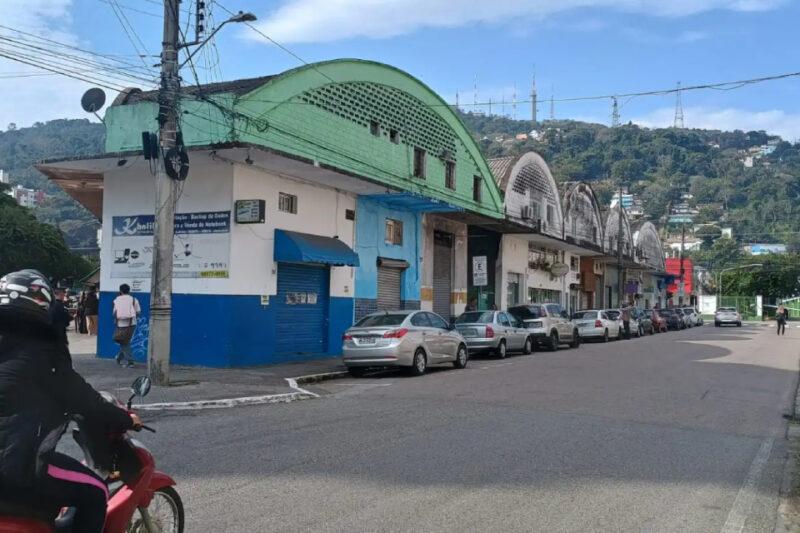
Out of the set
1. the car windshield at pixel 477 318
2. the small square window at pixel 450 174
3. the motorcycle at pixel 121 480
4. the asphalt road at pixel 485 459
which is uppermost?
the small square window at pixel 450 174

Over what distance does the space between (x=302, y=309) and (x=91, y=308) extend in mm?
10140

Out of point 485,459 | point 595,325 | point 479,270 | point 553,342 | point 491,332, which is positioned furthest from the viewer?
point 595,325

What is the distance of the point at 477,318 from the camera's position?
22.5 metres

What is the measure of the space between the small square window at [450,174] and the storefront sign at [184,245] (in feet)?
41.8

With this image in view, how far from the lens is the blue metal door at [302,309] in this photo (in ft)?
61.3

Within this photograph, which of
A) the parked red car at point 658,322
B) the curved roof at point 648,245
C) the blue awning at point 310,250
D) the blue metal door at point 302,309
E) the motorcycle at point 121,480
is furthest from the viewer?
the curved roof at point 648,245

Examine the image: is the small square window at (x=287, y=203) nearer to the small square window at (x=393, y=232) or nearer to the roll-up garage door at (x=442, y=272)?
the small square window at (x=393, y=232)

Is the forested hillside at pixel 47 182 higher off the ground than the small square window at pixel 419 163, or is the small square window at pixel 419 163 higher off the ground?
the forested hillside at pixel 47 182

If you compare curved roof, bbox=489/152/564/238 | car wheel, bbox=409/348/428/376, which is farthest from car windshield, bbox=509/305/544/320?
car wheel, bbox=409/348/428/376

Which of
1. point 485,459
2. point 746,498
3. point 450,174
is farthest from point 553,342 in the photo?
point 746,498

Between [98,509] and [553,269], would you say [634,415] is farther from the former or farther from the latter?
[553,269]

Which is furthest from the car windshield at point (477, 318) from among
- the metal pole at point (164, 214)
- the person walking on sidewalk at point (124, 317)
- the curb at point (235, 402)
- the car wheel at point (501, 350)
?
the metal pole at point (164, 214)

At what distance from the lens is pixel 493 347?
2202 centimetres

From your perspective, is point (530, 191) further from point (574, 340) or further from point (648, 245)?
point (648, 245)
